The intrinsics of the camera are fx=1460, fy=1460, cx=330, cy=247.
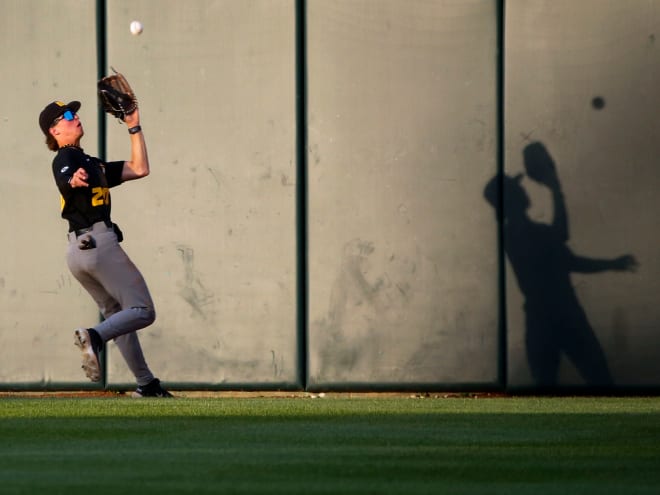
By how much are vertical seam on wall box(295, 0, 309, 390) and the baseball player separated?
5.84ft

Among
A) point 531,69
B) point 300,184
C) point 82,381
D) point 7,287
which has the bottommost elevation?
point 82,381

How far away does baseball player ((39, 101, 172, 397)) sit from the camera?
28.5ft

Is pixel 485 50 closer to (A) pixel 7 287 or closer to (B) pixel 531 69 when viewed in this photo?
(B) pixel 531 69

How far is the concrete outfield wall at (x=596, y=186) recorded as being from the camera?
33.5 ft

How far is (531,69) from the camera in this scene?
10.3 metres

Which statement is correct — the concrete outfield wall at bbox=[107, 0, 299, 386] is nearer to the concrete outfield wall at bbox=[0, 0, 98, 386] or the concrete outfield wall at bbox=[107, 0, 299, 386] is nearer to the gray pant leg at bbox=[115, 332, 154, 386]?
the concrete outfield wall at bbox=[0, 0, 98, 386]

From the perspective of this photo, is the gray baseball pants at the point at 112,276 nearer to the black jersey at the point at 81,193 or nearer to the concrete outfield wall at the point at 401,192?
the black jersey at the point at 81,193

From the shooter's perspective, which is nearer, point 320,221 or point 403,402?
point 403,402

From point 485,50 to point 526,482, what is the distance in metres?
5.92

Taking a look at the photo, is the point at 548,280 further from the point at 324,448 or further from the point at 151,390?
the point at 324,448

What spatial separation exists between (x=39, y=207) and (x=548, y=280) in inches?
147

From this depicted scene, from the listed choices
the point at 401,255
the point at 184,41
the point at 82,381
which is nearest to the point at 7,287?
the point at 82,381

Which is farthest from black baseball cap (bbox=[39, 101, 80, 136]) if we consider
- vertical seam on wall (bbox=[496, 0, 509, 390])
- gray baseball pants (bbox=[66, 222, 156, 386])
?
vertical seam on wall (bbox=[496, 0, 509, 390])

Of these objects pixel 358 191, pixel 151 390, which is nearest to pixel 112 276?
pixel 151 390
